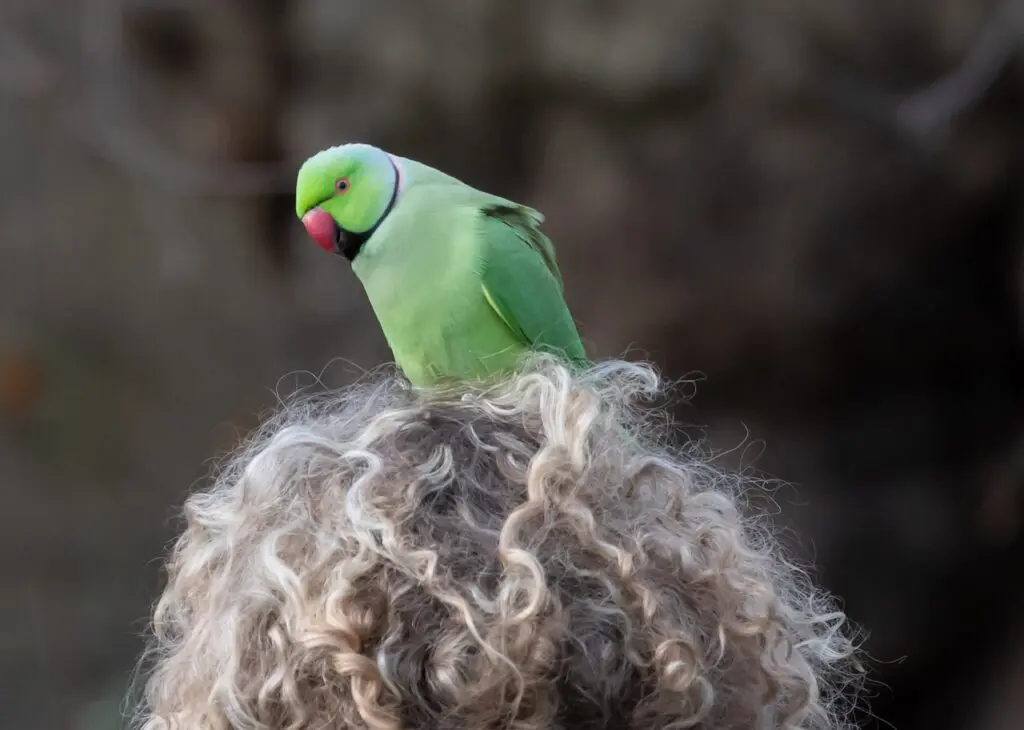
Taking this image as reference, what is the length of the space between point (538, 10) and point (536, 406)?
1.88 meters

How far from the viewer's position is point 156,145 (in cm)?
259

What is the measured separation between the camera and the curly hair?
2.00 feet

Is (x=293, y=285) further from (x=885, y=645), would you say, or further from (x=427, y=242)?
(x=885, y=645)

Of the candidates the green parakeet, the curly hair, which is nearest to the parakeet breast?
the green parakeet

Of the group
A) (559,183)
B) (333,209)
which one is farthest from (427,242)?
(559,183)

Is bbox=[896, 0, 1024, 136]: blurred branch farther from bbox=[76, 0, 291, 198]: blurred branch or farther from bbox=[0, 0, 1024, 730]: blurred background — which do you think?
bbox=[76, 0, 291, 198]: blurred branch

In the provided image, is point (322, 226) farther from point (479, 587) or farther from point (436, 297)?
point (479, 587)

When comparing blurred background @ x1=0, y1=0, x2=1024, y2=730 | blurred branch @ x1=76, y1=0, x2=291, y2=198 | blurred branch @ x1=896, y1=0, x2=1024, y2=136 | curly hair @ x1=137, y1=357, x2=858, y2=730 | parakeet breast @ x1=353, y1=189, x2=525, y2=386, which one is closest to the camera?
curly hair @ x1=137, y1=357, x2=858, y2=730

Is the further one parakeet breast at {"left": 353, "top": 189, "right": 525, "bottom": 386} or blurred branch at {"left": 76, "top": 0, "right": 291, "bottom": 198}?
blurred branch at {"left": 76, "top": 0, "right": 291, "bottom": 198}

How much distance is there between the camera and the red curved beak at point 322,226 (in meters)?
1.19

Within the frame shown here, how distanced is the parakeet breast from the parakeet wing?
0.05ft

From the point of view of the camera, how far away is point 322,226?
1.19 m

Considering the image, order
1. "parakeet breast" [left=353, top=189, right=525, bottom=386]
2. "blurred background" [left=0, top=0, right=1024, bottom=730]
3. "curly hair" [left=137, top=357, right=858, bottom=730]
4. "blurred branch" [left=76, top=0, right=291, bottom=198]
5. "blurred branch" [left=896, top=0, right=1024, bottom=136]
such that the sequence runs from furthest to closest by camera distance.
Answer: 1. "blurred branch" [left=76, top=0, right=291, bottom=198]
2. "blurred background" [left=0, top=0, right=1024, bottom=730]
3. "blurred branch" [left=896, top=0, right=1024, bottom=136]
4. "parakeet breast" [left=353, top=189, right=525, bottom=386]
5. "curly hair" [left=137, top=357, right=858, bottom=730]

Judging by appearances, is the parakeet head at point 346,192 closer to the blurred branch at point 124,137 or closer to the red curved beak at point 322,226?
the red curved beak at point 322,226
